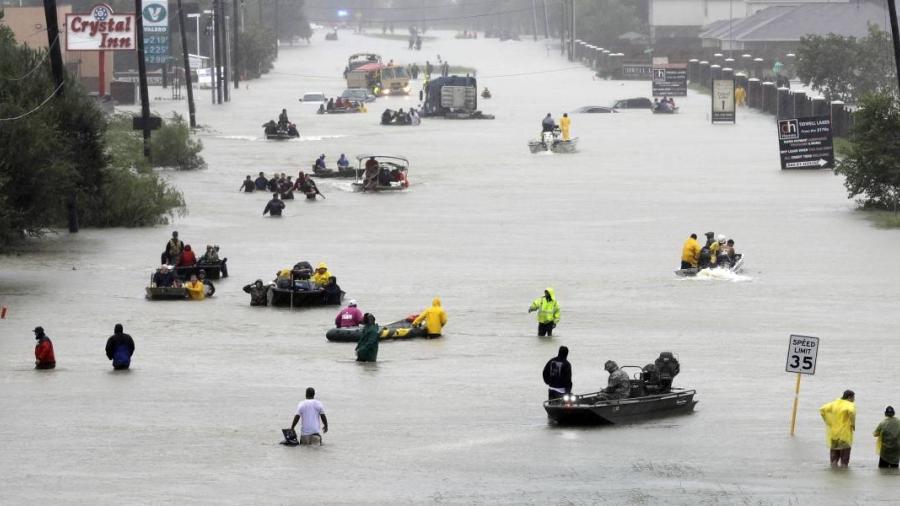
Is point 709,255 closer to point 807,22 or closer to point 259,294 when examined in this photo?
point 259,294

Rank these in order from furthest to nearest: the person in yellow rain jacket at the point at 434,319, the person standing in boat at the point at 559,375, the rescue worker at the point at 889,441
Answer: the person in yellow rain jacket at the point at 434,319
the person standing in boat at the point at 559,375
the rescue worker at the point at 889,441

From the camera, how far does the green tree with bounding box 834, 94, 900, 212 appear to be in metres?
56.8

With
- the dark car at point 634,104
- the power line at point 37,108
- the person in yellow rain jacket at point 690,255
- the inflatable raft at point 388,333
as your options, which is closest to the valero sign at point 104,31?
the power line at point 37,108

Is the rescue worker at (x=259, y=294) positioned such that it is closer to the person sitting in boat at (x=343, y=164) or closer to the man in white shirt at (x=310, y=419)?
the man in white shirt at (x=310, y=419)

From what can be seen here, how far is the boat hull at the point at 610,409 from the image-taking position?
27234 mm

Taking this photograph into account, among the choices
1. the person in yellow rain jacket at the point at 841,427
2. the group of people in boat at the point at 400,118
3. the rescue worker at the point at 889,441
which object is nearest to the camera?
the rescue worker at the point at 889,441

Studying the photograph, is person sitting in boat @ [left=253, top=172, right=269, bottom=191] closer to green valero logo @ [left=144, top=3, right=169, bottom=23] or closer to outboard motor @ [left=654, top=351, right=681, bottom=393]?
outboard motor @ [left=654, top=351, right=681, bottom=393]

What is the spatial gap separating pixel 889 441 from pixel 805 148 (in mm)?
48685

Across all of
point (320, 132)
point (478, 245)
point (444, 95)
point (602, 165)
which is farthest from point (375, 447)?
point (444, 95)

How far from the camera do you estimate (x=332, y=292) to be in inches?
1582

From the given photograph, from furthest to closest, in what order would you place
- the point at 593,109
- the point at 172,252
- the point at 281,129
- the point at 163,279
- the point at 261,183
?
the point at 593,109 → the point at 281,129 → the point at 261,183 → the point at 172,252 → the point at 163,279

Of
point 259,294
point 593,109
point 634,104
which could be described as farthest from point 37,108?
point 634,104

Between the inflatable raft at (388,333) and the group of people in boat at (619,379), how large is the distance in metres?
7.29

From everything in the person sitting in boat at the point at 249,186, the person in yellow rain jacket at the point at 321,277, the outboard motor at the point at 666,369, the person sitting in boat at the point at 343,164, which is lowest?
the outboard motor at the point at 666,369
